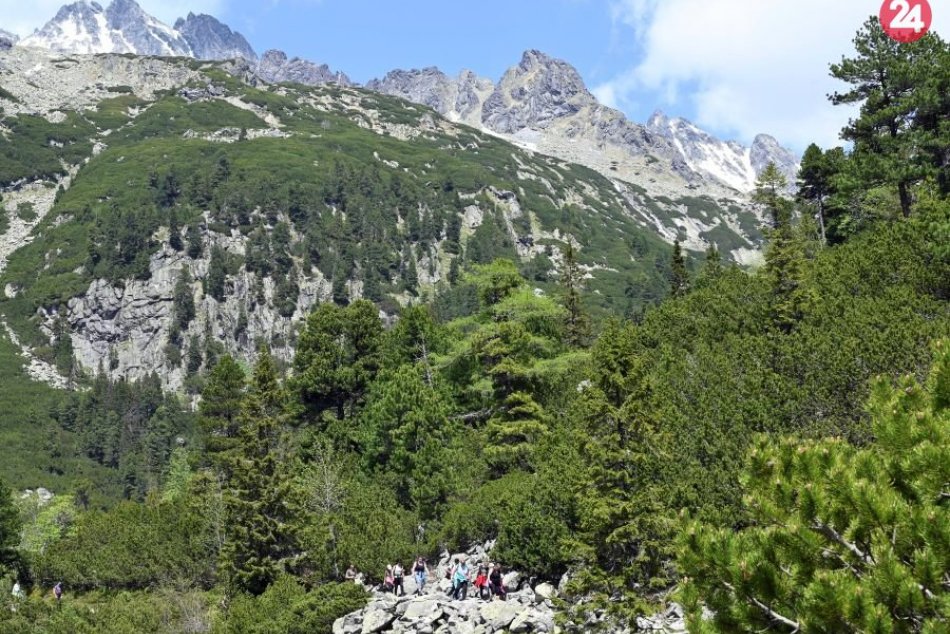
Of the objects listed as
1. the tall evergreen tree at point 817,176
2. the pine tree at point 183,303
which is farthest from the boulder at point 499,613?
the pine tree at point 183,303

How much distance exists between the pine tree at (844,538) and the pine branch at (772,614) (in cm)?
2

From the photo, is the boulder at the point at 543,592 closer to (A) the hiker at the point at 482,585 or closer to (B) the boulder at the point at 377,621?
(A) the hiker at the point at 482,585

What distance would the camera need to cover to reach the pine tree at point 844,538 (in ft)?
23.1

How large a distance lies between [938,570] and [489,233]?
634 feet

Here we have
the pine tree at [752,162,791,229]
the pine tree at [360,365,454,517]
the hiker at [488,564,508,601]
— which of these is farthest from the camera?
the pine tree at [752,162,791,229]

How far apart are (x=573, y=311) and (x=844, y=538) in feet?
152

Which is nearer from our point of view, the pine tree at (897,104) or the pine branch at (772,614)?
the pine branch at (772,614)

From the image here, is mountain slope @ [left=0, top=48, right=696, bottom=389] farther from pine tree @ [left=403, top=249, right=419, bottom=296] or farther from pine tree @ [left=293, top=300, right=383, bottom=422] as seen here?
pine tree @ [left=293, top=300, right=383, bottom=422]

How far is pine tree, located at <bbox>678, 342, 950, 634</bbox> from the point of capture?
23.1 feet

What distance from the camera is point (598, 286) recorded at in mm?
181125

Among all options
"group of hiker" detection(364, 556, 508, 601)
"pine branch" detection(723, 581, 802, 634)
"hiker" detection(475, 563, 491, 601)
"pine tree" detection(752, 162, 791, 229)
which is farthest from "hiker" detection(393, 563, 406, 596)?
"pine tree" detection(752, 162, 791, 229)

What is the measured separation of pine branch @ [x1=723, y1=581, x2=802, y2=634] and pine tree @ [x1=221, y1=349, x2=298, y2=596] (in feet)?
92.0

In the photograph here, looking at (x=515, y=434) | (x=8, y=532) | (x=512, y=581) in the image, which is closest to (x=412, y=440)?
(x=515, y=434)

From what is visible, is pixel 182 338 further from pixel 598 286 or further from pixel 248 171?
pixel 598 286
